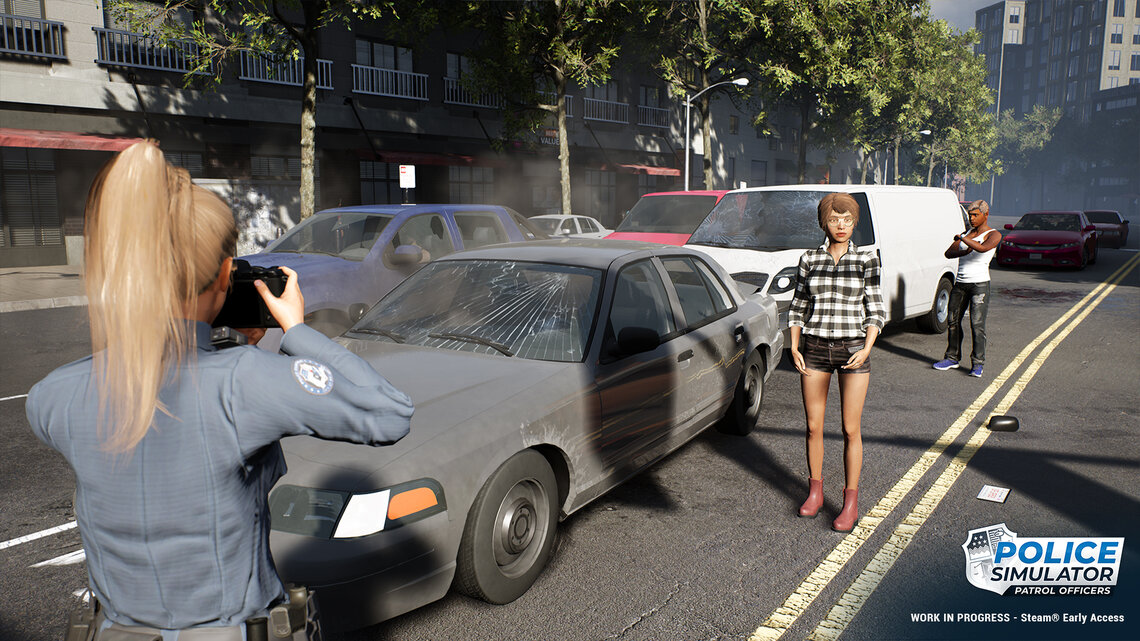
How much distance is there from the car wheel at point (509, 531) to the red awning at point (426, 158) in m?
24.2

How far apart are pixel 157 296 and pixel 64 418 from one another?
1.02 feet

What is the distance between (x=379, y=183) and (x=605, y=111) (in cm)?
1377

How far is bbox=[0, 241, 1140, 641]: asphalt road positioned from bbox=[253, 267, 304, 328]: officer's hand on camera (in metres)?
1.16

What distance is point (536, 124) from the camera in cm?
2536

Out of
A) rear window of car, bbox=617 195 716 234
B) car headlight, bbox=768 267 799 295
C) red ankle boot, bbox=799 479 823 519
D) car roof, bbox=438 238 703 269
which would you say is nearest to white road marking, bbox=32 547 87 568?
car roof, bbox=438 238 703 269

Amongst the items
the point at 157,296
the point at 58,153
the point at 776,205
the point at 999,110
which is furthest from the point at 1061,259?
the point at 999,110

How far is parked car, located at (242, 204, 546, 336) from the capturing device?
768cm

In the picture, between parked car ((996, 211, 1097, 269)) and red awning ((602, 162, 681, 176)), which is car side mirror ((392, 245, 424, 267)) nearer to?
parked car ((996, 211, 1097, 269))

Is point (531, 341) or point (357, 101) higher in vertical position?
point (357, 101)

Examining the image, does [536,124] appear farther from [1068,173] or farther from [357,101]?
[1068,173]

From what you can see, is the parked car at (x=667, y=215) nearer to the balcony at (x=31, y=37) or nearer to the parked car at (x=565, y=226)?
the parked car at (x=565, y=226)

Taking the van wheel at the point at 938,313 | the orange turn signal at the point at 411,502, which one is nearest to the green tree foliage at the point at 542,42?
the van wheel at the point at 938,313

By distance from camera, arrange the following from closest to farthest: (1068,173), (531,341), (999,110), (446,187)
Result: 1. (531,341)
2. (446,187)
3. (1068,173)
4. (999,110)

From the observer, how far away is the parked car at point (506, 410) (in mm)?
2955
